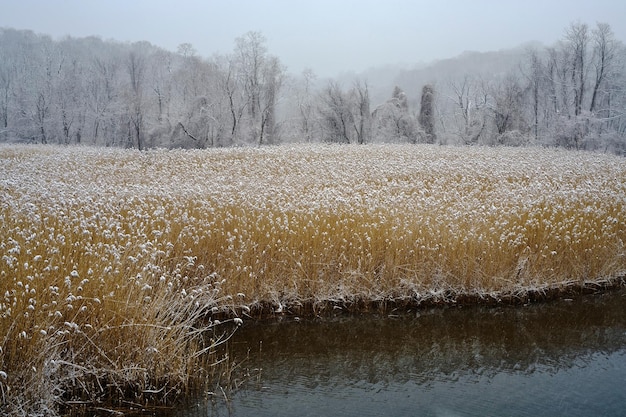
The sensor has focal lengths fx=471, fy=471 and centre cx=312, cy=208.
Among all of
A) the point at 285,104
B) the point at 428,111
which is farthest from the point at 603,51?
the point at 285,104

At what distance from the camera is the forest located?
144ft

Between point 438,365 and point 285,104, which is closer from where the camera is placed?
point 438,365

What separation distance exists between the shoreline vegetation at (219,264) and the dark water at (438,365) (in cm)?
50

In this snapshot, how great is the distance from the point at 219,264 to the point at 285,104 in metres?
57.3

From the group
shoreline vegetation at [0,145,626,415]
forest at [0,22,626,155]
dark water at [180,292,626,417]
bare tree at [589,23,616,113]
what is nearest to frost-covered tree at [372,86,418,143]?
forest at [0,22,626,155]

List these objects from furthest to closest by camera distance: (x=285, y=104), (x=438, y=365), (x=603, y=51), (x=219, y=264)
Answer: (x=285, y=104) < (x=603, y=51) < (x=219, y=264) < (x=438, y=365)

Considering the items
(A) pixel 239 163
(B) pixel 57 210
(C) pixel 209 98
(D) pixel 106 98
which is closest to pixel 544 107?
(C) pixel 209 98

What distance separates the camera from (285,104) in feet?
210

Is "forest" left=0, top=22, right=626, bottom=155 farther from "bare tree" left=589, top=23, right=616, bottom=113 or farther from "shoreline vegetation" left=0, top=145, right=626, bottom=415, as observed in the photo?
"shoreline vegetation" left=0, top=145, right=626, bottom=415

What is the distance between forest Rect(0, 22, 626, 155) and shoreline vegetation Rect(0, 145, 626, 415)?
101 feet

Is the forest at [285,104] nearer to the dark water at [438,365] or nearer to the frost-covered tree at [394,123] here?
the frost-covered tree at [394,123]

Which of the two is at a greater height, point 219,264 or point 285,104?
point 285,104

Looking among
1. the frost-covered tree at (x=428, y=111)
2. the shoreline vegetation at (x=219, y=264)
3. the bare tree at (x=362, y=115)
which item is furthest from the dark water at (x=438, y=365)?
the frost-covered tree at (x=428, y=111)

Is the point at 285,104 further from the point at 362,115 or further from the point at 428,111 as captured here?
the point at 428,111
